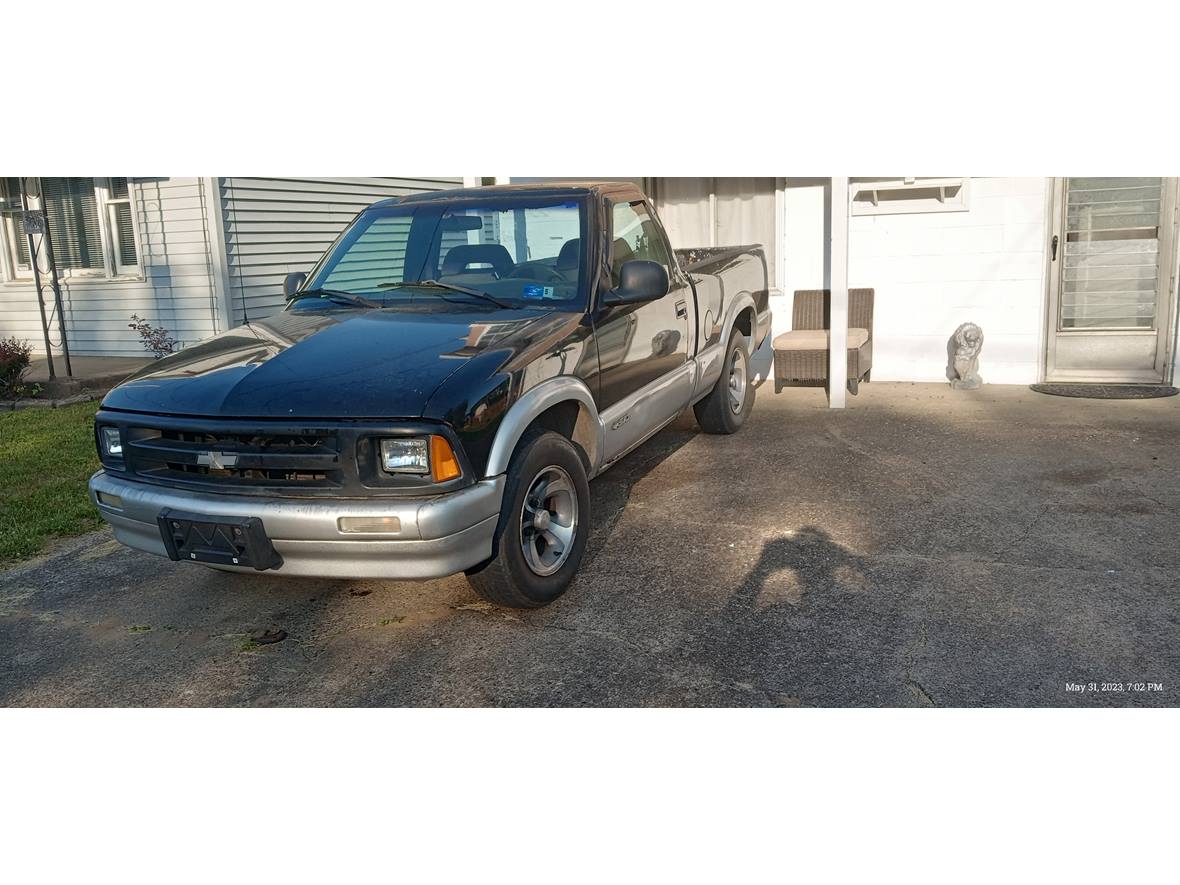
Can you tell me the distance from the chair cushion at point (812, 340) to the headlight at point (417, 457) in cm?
591

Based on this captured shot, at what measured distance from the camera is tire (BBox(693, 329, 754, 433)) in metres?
7.45

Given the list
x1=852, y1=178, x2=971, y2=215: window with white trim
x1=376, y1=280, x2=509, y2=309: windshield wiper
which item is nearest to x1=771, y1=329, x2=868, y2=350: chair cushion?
x1=852, y1=178, x2=971, y2=215: window with white trim

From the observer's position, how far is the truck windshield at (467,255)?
196 inches

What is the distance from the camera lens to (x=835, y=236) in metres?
8.54

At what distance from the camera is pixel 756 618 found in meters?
4.25

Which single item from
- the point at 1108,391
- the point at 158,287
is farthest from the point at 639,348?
the point at 158,287

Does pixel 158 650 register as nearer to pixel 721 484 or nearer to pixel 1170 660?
pixel 721 484

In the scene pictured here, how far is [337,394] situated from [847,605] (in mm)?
2406
